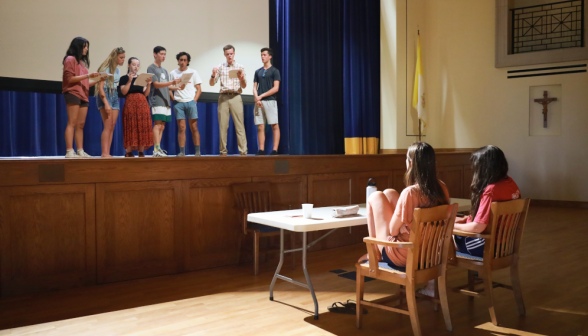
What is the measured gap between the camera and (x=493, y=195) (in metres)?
3.25

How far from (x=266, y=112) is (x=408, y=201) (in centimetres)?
389

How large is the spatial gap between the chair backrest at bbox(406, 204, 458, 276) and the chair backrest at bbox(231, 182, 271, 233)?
2268 mm

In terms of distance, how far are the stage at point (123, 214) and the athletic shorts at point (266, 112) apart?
112 cm

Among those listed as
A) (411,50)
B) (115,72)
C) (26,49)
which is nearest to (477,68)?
(411,50)

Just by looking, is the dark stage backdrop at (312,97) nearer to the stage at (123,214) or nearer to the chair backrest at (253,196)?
the stage at (123,214)

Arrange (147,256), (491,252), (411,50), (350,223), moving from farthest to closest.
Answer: (411,50) < (147,256) < (350,223) < (491,252)

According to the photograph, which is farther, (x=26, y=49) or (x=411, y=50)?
(x=411, y=50)

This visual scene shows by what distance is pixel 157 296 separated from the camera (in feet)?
13.0

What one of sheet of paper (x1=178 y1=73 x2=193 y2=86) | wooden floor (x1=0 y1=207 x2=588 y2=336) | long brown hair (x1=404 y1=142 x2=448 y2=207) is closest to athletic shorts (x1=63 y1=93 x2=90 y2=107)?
sheet of paper (x1=178 y1=73 x2=193 y2=86)

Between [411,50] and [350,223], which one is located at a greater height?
[411,50]

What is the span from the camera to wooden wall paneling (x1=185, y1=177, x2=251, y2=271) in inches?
188

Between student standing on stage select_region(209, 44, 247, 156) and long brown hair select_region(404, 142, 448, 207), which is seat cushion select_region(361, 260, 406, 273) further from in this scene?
student standing on stage select_region(209, 44, 247, 156)

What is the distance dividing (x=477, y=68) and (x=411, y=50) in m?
1.57

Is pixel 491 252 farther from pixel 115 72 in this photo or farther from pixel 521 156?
pixel 521 156
